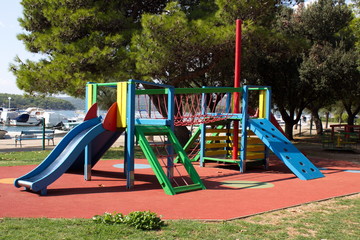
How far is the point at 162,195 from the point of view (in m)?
8.48

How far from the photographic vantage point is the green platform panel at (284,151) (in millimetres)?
11641

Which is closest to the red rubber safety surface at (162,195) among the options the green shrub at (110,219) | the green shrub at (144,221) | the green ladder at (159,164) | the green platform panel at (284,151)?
the green ladder at (159,164)

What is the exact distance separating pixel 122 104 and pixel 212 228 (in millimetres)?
4612

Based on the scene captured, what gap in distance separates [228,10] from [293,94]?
10.2 m

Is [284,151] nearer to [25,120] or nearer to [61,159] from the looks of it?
[61,159]

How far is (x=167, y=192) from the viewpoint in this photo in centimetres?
860

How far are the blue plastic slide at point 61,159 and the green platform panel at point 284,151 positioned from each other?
17.5 feet

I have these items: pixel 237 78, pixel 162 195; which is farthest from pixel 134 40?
pixel 162 195

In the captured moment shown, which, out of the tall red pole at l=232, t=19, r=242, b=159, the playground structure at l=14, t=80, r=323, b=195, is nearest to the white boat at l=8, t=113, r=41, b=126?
the tall red pole at l=232, t=19, r=242, b=159

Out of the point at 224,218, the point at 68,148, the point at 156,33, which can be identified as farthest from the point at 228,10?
the point at 224,218

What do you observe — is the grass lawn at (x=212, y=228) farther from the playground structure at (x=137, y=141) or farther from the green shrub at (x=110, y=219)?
the playground structure at (x=137, y=141)

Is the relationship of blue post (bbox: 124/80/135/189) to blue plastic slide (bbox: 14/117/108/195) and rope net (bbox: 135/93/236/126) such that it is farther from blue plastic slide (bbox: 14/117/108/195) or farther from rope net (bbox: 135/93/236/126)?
rope net (bbox: 135/93/236/126)

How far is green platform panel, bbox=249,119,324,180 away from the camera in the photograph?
1164cm

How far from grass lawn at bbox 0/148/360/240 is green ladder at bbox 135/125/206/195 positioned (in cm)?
256
